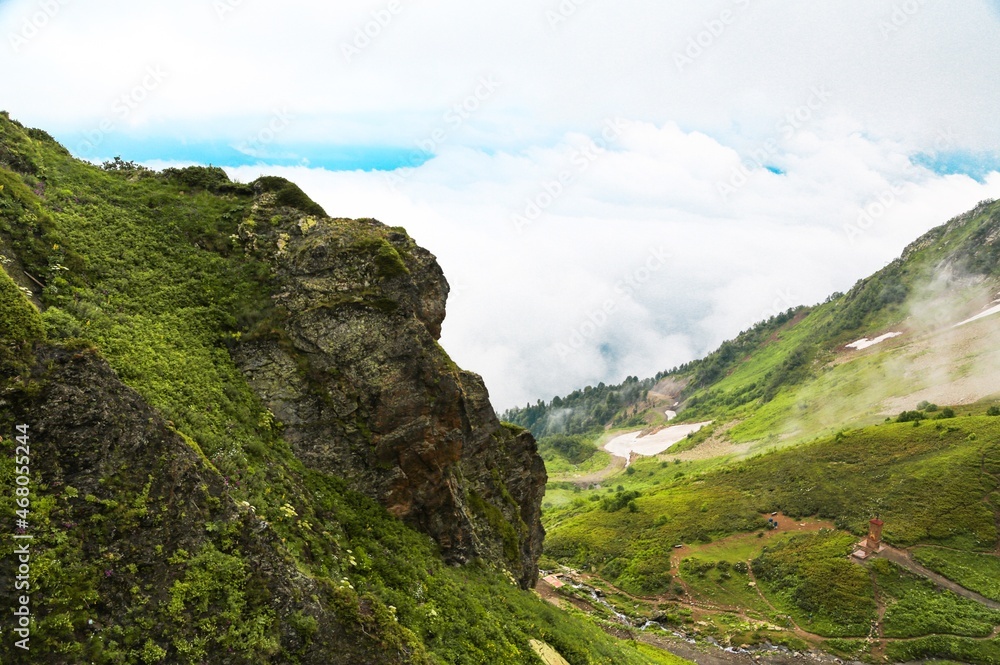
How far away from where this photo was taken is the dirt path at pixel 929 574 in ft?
213

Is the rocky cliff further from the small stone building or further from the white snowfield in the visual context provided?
the white snowfield

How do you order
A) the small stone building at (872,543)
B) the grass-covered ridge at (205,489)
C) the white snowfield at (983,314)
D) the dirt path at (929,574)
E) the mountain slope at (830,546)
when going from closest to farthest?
1. the grass-covered ridge at (205,489)
2. the mountain slope at (830,546)
3. the dirt path at (929,574)
4. the small stone building at (872,543)
5. the white snowfield at (983,314)

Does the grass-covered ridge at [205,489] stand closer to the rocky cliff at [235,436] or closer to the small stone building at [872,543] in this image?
the rocky cliff at [235,436]

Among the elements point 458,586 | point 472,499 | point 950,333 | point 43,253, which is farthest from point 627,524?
point 950,333

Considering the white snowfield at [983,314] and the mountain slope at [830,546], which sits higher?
the white snowfield at [983,314]

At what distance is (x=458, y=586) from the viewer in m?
25.9

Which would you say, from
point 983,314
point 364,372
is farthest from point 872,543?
point 983,314

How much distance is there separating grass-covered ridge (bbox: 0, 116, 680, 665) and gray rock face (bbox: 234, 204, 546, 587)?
77 centimetres

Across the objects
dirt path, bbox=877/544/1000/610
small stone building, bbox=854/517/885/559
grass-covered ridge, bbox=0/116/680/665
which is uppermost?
grass-covered ridge, bbox=0/116/680/665

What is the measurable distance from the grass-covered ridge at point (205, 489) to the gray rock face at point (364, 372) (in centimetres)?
77

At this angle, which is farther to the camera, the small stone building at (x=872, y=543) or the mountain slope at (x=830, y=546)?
the small stone building at (x=872, y=543)

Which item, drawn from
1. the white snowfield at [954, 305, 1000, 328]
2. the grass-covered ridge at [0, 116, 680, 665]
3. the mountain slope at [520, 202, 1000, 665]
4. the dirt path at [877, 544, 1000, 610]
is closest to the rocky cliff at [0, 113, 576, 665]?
the grass-covered ridge at [0, 116, 680, 665]

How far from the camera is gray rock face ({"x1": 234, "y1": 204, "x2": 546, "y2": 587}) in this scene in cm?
2583

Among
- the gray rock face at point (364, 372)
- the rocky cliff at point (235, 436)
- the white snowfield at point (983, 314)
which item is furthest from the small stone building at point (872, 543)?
the white snowfield at point (983, 314)
